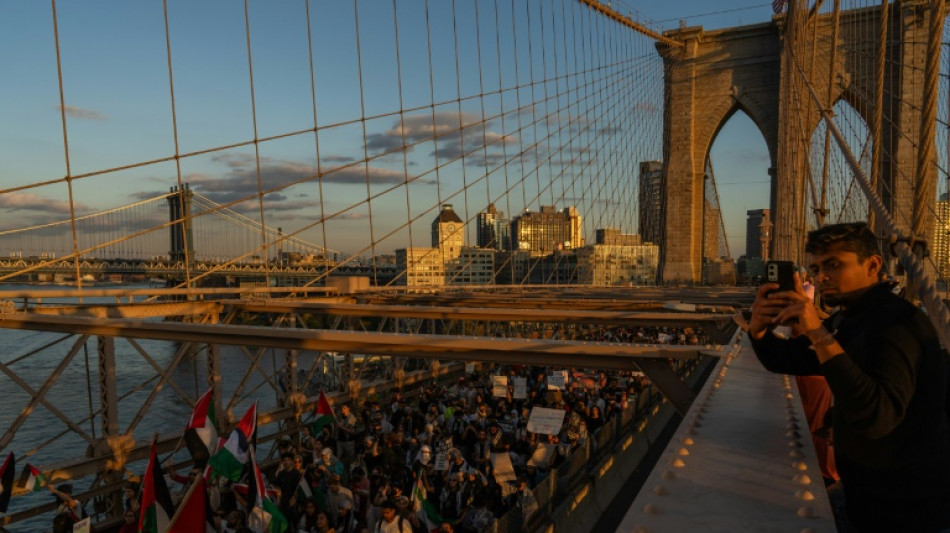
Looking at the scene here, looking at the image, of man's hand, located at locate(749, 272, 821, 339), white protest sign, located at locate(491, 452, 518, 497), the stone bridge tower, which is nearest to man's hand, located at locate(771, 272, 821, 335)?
man's hand, located at locate(749, 272, 821, 339)

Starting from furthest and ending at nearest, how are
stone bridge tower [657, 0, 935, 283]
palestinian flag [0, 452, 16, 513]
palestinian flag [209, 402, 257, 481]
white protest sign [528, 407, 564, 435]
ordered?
stone bridge tower [657, 0, 935, 283] < white protest sign [528, 407, 564, 435] < palestinian flag [0, 452, 16, 513] < palestinian flag [209, 402, 257, 481]

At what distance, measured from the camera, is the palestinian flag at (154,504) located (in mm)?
5945

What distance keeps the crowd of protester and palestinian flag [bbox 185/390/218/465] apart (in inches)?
12.2

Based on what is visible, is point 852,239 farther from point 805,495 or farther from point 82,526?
point 82,526

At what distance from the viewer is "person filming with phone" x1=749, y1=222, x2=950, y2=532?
136 centimetres

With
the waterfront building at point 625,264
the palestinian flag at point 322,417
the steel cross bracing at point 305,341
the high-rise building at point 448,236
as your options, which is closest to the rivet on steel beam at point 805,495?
the steel cross bracing at point 305,341

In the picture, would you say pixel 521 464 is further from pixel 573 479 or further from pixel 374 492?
pixel 573 479

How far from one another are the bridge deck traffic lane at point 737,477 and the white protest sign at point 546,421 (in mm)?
5411

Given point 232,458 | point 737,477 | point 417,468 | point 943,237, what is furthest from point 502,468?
point 943,237

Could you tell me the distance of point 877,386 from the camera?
1355 mm

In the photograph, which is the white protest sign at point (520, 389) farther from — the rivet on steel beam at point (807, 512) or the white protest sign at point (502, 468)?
the rivet on steel beam at point (807, 512)

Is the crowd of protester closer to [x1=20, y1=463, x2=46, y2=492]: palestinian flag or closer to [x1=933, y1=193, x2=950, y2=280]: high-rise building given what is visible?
[x1=20, y1=463, x2=46, y2=492]: palestinian flag

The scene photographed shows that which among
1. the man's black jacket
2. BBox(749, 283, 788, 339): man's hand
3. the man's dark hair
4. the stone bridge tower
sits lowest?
the man's black jacket

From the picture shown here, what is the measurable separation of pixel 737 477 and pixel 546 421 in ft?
20.6
